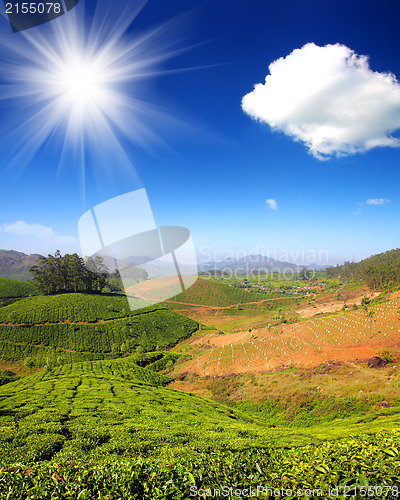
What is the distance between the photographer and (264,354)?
105ft

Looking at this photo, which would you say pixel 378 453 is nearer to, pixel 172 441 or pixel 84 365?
pixel 172 441

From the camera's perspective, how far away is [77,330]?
44344mm

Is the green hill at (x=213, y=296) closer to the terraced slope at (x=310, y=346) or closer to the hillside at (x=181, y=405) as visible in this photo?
the hillside at (x=181, y=405)

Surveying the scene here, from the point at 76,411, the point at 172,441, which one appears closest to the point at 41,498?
the point at 172,441

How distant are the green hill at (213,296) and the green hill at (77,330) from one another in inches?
1552

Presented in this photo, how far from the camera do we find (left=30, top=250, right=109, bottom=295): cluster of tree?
192 feet

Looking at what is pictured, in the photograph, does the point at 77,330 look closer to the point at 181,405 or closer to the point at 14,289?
the point at 181,405

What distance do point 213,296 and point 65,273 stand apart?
64449mm

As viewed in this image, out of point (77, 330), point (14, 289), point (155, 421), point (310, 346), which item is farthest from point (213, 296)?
point (155, 421)

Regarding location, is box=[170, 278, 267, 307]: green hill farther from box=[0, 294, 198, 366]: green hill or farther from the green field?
the green field

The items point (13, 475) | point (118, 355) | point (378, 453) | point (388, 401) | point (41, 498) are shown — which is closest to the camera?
point (41, 498)

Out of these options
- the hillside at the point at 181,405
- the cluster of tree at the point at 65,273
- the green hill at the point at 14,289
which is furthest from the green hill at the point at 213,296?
the green hill at the point at 14,289

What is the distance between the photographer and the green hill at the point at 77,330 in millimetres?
38344

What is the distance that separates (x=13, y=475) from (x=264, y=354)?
34.5 meters
